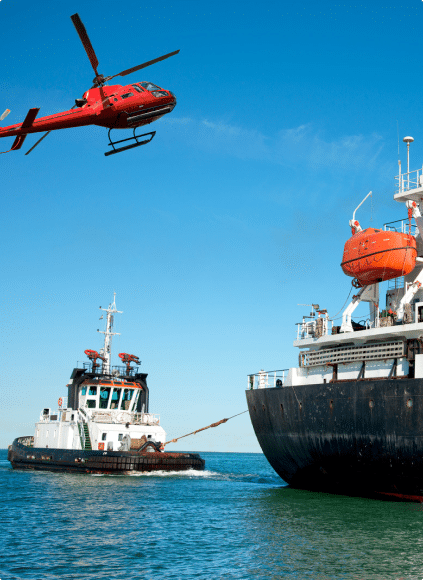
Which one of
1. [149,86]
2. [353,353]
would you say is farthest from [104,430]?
[149,86]

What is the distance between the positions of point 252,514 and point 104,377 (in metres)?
22.0

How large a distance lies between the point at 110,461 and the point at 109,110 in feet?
79.5

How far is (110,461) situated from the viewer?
114ft

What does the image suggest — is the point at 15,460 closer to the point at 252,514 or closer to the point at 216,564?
the point at 252,514

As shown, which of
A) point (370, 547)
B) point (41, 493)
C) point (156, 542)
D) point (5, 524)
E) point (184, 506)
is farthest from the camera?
point (41, 493)

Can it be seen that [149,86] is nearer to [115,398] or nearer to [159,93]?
[159,93]

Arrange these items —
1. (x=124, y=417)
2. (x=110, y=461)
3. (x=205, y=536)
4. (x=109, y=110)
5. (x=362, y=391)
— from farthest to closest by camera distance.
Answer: (x=124, y=417), (x=110, y=461), (x=362, y=391), (x=205, y=536), (x=109, y=110)

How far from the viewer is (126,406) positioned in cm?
4159

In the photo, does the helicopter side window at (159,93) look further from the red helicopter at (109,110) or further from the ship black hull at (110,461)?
the ship black hull at (110,461)

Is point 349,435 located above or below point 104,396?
below

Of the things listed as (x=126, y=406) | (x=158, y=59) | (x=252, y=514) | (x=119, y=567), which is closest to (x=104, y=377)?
(x=126, y=406)

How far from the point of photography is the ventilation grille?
72.4ft

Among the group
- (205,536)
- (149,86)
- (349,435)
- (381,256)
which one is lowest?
(205,536)

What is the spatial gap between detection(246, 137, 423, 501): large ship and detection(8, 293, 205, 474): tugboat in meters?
10.6
